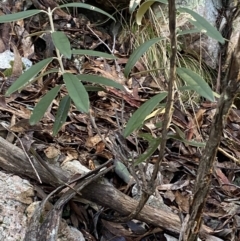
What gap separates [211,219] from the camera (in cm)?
151

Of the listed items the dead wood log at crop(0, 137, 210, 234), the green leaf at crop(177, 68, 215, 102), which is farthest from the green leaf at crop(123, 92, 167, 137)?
the dead wood log at crop(0, 137, 210, 234)

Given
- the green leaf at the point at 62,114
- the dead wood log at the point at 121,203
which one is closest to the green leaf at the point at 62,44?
the green leaf at the point at 62,114

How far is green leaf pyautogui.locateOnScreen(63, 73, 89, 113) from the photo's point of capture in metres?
0.95

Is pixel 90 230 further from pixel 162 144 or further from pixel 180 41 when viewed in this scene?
pixel 180 41

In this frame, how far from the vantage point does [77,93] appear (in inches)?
38.4

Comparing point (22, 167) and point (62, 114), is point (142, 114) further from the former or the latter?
point (22, 167)

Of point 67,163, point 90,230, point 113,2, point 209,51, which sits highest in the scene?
point 113,2

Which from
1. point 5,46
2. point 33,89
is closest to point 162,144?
point 33,89

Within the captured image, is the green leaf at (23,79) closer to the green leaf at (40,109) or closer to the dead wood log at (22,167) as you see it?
the green leaf at (40,109)

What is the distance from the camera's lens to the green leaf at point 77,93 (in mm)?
947

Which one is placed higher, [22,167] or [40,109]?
[40,109]

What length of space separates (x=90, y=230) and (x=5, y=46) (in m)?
1.15

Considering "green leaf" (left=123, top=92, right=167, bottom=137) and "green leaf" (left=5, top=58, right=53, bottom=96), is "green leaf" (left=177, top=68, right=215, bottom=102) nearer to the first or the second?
"green leaf" (left=123, top=92, right=167, bottom=137)

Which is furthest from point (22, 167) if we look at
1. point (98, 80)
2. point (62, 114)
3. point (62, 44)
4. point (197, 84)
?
point (197, 84)
